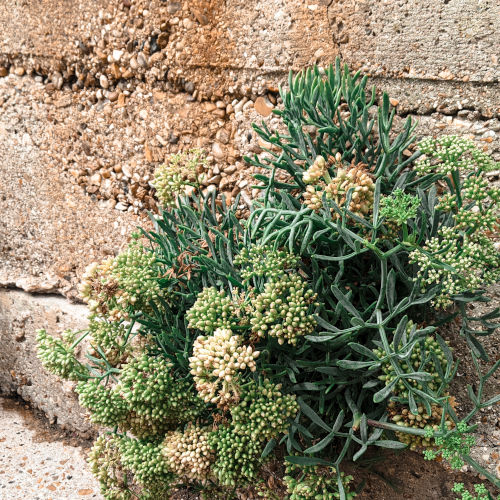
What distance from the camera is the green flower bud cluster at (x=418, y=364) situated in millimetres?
1059

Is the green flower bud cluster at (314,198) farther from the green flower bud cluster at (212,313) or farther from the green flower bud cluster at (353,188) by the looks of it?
the green flower bud cluster at (212,313)

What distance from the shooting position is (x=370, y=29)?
4.47ft

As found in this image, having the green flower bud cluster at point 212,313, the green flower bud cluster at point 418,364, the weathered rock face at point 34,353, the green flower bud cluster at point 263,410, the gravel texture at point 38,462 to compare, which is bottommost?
the gravel texture at point 38,462

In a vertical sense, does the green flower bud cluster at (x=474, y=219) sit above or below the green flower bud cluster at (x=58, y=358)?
above

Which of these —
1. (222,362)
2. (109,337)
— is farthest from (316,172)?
(109,337)

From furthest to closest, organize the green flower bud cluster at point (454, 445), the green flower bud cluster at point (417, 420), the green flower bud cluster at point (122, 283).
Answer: the green flower bud cluster at point (122, 283) < the green flower bud cluster at point (417, 420) < the green flower bud cluster at point (454, 445)

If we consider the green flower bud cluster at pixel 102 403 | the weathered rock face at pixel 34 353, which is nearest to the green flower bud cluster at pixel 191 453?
the green flower bud cluster at pixel 102 403

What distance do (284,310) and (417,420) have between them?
321 millimetres

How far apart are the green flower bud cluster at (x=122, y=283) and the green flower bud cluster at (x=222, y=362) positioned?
213 millimetres

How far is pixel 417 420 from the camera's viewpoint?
1057 millimetres

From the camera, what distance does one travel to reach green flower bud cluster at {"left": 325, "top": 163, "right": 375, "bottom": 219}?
106cm

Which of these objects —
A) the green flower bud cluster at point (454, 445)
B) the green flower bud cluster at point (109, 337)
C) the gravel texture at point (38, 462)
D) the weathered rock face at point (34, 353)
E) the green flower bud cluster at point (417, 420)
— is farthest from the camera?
the weathered rock face at point (34, 353)

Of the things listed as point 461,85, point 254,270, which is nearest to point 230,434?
point 254,270

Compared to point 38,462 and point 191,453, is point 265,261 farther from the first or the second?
point 38,462
